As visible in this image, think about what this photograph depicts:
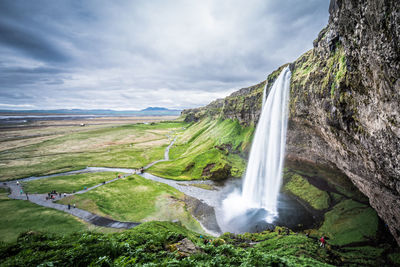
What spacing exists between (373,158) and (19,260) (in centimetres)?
2681

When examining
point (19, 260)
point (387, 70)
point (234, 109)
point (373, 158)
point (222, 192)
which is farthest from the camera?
point (234, 109)

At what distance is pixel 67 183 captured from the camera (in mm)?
45594

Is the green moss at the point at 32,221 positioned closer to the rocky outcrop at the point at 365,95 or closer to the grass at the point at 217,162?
the grass at the point at 217,162

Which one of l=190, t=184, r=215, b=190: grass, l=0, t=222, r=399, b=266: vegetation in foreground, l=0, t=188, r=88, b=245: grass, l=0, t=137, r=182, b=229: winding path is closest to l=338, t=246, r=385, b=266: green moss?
l=0, t=222, r=399, b=266: vegetation in foreground

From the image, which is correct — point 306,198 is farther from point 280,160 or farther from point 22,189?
point 22,189

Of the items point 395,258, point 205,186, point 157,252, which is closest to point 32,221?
point 157,252

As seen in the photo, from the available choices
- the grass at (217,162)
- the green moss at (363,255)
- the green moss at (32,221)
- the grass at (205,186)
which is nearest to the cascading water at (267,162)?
the grass at (205,186)

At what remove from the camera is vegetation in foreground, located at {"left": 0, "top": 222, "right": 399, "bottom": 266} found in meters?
7.76

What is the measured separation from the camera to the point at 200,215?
30.9 metres

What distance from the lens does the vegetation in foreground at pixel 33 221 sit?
81.1 ft

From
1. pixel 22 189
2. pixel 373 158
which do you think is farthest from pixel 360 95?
pixel 22 189

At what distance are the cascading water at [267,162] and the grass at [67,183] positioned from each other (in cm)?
3809

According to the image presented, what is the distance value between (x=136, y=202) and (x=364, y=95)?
131 ft

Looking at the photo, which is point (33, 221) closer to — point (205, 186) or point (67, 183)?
point (67, 183)
